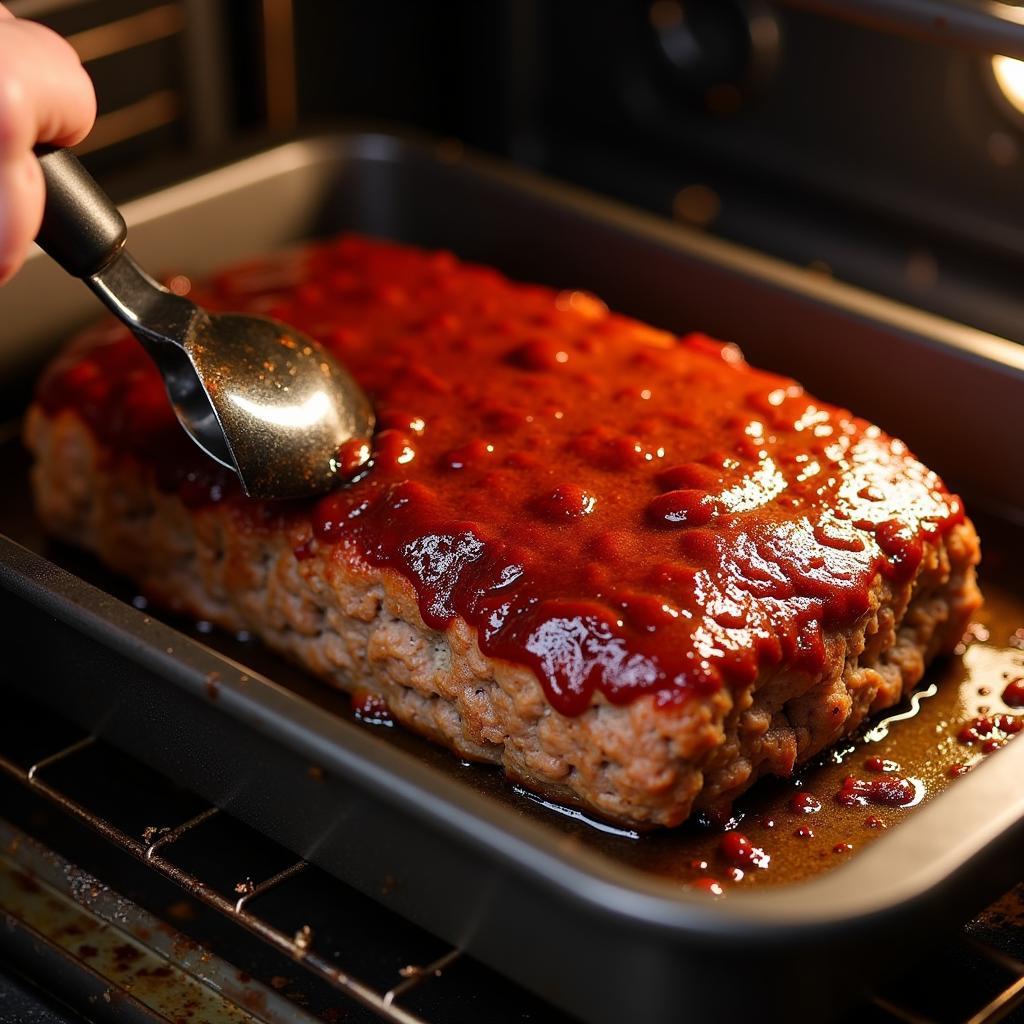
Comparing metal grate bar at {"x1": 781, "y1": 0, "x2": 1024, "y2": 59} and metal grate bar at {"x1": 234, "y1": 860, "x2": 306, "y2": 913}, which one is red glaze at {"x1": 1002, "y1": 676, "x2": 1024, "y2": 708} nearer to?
metal grate bar at {"x1": 781, "y1": 0, "x2": 1024, "y2": 59}

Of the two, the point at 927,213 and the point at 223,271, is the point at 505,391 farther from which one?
the point at 927,213

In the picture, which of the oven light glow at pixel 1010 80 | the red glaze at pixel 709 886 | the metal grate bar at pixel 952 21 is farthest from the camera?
the oven light glow at pixel 1010 80

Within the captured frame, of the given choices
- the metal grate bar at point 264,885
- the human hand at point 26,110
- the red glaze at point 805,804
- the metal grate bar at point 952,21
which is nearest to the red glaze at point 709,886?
the red glaze at point 805,804

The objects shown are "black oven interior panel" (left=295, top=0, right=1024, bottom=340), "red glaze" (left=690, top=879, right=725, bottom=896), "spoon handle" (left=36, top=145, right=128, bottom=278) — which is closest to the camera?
"red glaze" (left=690, top=879, right=725, bottom=896)

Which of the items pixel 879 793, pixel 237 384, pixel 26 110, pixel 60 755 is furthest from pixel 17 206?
pixel 879 793

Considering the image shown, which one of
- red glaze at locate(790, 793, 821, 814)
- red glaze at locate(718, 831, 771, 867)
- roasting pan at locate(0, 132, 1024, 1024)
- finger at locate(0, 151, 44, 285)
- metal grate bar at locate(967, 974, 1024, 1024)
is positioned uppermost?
finger at locate(0, 151, 44, 285)

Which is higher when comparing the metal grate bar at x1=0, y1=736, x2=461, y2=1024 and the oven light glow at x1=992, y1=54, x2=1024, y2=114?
the oven light glow at x1=992, y1=54, x2=1024, y2=114

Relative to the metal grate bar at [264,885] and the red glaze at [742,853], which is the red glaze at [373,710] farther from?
the red glaze at [742,853]

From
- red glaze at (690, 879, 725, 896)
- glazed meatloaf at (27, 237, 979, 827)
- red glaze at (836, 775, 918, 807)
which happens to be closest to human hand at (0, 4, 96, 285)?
glazed meatloaf at (27, 237, 979, 827)
